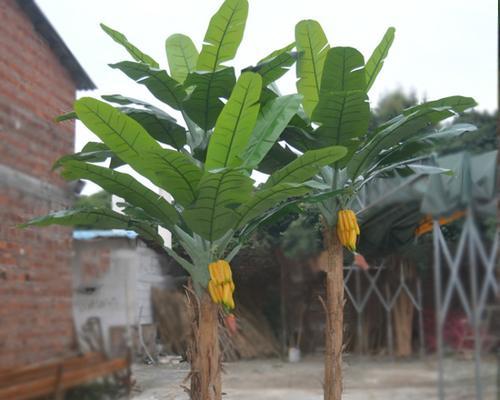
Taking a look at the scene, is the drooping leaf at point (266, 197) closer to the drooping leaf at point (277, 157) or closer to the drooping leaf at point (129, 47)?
the drooping leaf at point (277, 157)

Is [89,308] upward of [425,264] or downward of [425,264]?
downward

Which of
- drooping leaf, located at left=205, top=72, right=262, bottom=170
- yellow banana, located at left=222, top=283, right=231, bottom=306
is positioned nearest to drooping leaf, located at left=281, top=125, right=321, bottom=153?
drooping leaf, located at left=205, top=72, right=262, bottom=170

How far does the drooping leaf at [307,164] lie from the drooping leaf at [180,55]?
3.08 ft

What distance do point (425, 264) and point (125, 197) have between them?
13.7ft

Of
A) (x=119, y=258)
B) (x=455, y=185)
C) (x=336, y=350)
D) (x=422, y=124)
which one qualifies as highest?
(x=422, y=124)

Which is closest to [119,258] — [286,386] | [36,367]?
[36,367]

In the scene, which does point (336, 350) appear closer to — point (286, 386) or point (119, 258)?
point (119, 258)

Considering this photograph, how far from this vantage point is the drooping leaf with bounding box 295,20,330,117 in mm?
3199

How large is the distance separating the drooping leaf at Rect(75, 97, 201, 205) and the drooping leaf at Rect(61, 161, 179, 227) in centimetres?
7

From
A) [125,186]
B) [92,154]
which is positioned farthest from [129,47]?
[125,186]

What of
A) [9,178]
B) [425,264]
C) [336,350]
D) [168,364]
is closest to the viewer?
[9,178]

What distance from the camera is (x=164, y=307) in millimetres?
4473

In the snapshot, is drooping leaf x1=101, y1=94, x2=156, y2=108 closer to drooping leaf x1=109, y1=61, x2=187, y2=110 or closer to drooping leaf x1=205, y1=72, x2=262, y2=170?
drooping leaf x1=109, y1=61, x2=187, y2=110

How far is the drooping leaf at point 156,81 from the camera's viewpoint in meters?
2.76
